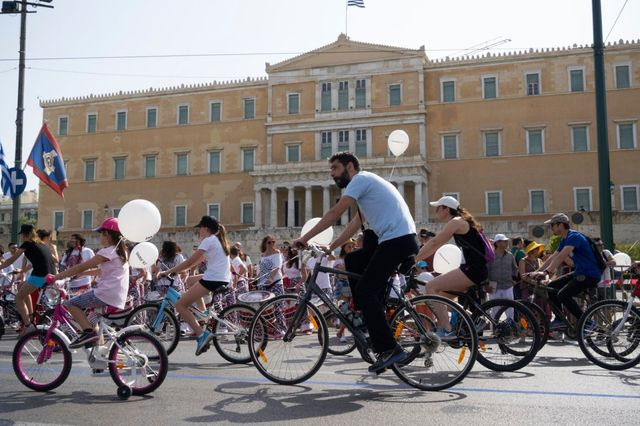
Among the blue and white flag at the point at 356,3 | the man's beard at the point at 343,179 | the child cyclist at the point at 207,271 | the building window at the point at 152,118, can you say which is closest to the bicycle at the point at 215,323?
the child cyclist at the point at 207,271

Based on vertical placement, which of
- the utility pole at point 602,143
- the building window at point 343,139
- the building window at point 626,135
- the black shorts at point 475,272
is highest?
the building window at point 343,139

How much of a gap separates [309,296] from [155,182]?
4553cm

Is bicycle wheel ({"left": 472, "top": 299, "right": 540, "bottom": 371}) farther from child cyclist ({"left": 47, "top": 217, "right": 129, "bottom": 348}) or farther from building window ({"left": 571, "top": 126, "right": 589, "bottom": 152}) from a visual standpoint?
building window ({"left": 571, "top": 126, "right": 589, "bottom": 152})

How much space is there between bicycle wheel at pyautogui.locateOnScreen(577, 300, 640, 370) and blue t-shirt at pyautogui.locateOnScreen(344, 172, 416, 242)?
2639mm

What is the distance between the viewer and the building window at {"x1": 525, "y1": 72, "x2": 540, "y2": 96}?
4097 cm

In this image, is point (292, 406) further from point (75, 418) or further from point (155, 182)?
point (155, 182)

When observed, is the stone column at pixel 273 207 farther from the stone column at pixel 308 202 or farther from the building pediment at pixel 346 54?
the building pediment at pixel 346 54

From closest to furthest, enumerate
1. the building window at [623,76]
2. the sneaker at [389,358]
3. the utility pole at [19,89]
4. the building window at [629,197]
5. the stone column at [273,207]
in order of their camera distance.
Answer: the sneaker at [389,358] → the utility pole at [19,89] → the building window at [629,197] → the building window at [623,76] → the stone column at [273,207]

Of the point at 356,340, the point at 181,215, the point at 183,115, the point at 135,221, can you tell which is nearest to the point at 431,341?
the point at 356,340

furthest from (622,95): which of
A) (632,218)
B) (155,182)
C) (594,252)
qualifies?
(594,252)

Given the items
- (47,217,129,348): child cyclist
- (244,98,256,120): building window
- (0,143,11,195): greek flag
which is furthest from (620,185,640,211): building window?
(47,217,129,348): child cyclist

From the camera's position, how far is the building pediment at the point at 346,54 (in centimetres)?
4347

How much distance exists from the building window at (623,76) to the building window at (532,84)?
4.58 m

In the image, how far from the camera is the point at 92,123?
51938 mm
